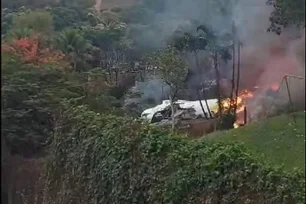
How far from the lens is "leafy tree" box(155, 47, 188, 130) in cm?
411

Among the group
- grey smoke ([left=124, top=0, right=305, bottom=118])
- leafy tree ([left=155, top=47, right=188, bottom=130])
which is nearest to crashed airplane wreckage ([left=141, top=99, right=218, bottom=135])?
leafy tree ([left=155, top=47, right=188, bottom=130])

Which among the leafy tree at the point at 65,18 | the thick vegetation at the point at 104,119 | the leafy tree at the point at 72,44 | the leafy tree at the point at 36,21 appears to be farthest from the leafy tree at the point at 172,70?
the leafy tree at the point at 36,21

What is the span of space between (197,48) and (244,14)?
705 millimetres

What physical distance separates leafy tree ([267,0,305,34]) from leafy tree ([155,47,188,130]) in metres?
1.22

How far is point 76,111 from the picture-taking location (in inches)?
129

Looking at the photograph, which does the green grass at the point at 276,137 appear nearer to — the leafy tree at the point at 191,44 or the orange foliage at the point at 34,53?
the leafy tree at the point at 191,44

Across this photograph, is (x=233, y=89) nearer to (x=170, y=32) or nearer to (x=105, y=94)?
(x=170, y=32)

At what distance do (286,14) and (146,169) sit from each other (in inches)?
111

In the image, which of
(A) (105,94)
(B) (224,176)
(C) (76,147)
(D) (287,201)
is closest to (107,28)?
(A) (105,94)

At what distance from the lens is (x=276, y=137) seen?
4527mm

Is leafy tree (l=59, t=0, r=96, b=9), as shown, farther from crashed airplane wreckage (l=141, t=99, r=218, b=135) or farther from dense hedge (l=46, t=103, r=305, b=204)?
dense hedge (l=46, t=103, r=305, b=204)

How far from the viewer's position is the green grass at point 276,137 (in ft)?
13.3

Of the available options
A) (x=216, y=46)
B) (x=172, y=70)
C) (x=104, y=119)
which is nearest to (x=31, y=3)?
(x=172, y=70)

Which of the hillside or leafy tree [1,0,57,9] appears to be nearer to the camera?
leafy tree [1,0,57,9]
